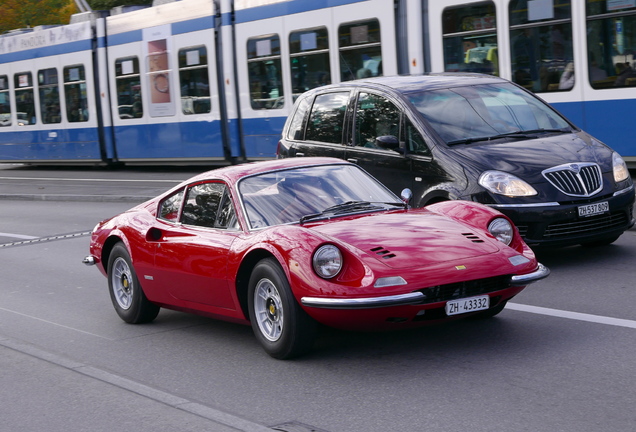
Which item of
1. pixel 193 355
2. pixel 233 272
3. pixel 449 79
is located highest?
pixel 449 79

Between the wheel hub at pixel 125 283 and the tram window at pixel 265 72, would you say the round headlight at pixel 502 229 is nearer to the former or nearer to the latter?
the wheel hub at pixel 125 283

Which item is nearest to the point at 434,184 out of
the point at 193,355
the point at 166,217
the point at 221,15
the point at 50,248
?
the point at 166,217

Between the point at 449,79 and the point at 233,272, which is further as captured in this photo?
the point at 449,79

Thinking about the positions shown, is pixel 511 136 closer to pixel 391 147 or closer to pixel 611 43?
pixel 391 147

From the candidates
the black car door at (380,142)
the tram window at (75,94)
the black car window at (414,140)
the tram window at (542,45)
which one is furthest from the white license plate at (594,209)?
the tram window at (75,94)

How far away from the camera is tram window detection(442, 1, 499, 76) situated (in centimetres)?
1633

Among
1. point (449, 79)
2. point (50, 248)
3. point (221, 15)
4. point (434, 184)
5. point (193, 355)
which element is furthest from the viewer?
point (221, 15)

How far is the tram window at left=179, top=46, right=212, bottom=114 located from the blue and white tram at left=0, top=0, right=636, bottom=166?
0.13 ft

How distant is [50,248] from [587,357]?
30.3 ft

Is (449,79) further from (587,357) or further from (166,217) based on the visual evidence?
(587,357)

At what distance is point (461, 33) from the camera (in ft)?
55.1

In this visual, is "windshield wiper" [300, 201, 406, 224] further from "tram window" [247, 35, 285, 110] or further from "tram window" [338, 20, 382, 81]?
"tram window" [247, 35, 285, 110]

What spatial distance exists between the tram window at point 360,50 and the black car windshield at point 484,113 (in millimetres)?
7265

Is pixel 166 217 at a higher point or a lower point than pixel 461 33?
lower
